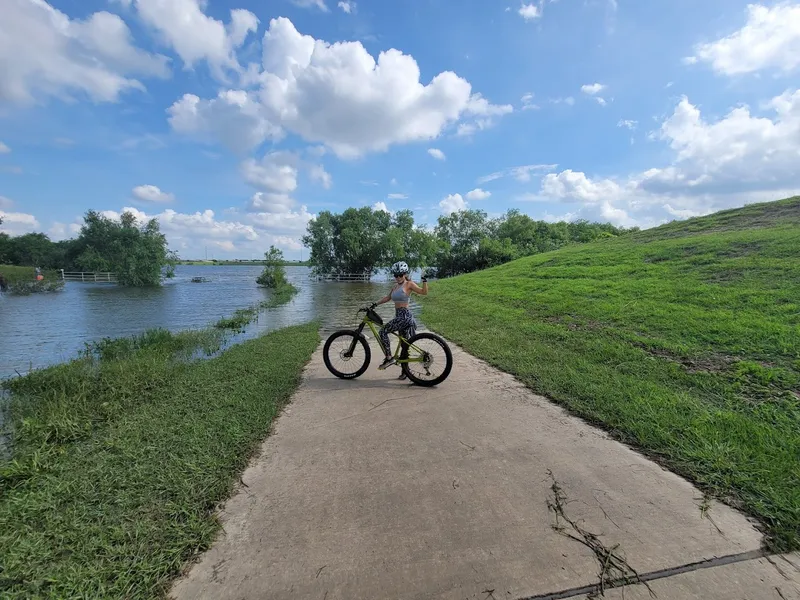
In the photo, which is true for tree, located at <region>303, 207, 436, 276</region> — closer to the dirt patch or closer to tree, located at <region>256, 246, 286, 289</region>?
tree, located at <region>256, 246, 286, 289</region>

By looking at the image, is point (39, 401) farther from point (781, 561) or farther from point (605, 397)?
point (781, 561)

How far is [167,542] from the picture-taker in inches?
94.0

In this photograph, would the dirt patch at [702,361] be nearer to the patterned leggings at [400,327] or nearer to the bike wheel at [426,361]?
the bike wheel at [426,361]

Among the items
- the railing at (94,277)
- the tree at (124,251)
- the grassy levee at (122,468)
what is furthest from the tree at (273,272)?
the grassy levee at (122,468)

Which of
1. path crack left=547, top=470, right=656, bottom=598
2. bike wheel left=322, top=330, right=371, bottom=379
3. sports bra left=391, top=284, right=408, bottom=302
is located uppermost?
sports bra left=391, top=284, right=408, bottom=302

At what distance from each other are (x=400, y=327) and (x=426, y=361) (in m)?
0.64

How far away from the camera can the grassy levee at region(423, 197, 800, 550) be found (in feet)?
10.2

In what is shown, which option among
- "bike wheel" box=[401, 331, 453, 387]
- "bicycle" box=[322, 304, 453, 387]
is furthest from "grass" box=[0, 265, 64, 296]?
"bike wheel" box=[401, 331, 453, 387]

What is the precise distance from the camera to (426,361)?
554cm

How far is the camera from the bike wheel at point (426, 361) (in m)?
5.49

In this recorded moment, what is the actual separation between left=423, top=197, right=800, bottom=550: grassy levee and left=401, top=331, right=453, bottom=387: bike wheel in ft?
4.01

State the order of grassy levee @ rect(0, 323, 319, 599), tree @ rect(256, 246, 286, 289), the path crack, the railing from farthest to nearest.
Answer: the railing → tree @ rect(256, 246, 286, 289) → grassy levee @ rect(0, 323, 319, 599) → the path crack

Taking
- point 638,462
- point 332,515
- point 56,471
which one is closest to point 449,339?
point 638,462

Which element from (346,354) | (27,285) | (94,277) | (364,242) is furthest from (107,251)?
(346,354)
